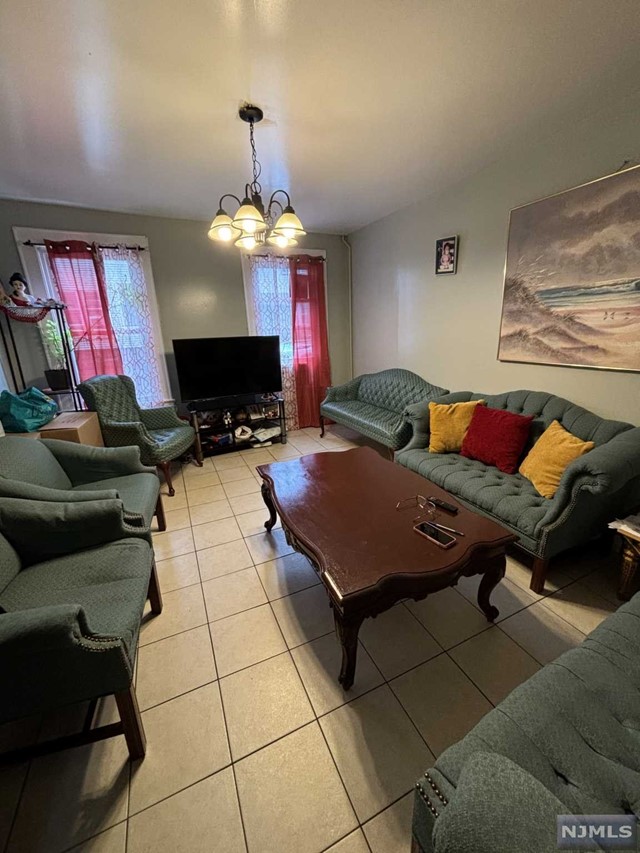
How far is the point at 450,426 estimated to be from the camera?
2.69 metres

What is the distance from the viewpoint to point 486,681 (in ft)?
4.61

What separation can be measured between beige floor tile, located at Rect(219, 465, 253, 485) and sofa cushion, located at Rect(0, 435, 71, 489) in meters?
1.42

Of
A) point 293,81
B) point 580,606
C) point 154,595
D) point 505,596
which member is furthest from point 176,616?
point 293,81

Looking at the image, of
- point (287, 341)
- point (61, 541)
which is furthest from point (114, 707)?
point (287, 341)

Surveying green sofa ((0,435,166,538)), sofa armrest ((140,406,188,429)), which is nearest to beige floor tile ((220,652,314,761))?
green sofa ((0,435,166,538))

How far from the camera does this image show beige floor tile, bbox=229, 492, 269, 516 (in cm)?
277

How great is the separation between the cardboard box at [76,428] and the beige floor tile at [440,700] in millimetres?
2612

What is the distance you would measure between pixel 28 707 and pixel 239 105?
2.73 m

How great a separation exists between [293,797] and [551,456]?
2014 millimetres

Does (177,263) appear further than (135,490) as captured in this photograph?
Yes

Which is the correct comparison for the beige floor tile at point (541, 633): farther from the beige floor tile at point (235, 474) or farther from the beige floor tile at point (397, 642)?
the beige floor tile at point (235, 474)

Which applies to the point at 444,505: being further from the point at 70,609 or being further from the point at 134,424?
the point at 134,424

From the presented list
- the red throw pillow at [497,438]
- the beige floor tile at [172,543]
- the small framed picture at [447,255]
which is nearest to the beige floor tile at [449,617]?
the red throw pillow at [497,438]

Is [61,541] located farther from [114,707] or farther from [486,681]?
[486,681]
